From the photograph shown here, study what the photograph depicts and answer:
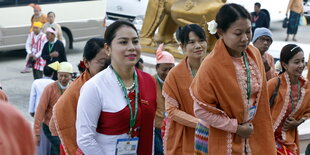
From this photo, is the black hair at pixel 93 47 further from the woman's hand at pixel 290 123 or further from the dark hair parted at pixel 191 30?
the woman's hand at pixel 290 123

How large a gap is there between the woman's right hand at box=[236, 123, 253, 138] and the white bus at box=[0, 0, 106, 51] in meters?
12.4

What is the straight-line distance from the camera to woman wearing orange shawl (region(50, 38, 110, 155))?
4469 mm

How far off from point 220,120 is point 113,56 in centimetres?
76

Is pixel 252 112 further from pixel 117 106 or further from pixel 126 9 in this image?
pixel 126 9

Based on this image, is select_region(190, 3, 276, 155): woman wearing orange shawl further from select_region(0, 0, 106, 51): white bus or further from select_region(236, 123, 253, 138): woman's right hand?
select_region(0, 0, 106, 51): white bus

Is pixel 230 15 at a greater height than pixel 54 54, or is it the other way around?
pixel 230 15

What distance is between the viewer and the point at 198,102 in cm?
408

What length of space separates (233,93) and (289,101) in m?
1.32

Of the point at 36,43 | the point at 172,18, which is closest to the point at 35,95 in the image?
the point at 172,18

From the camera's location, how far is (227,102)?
4.04 meters

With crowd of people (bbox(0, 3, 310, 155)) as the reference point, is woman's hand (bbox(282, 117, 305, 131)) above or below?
below

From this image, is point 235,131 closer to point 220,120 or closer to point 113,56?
point 220,120

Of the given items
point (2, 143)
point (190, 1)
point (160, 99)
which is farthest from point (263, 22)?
point (2, 143)

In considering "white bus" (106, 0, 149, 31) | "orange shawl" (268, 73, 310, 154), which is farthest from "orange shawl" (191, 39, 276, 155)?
"white bus" (106, 0, 149, 31)
